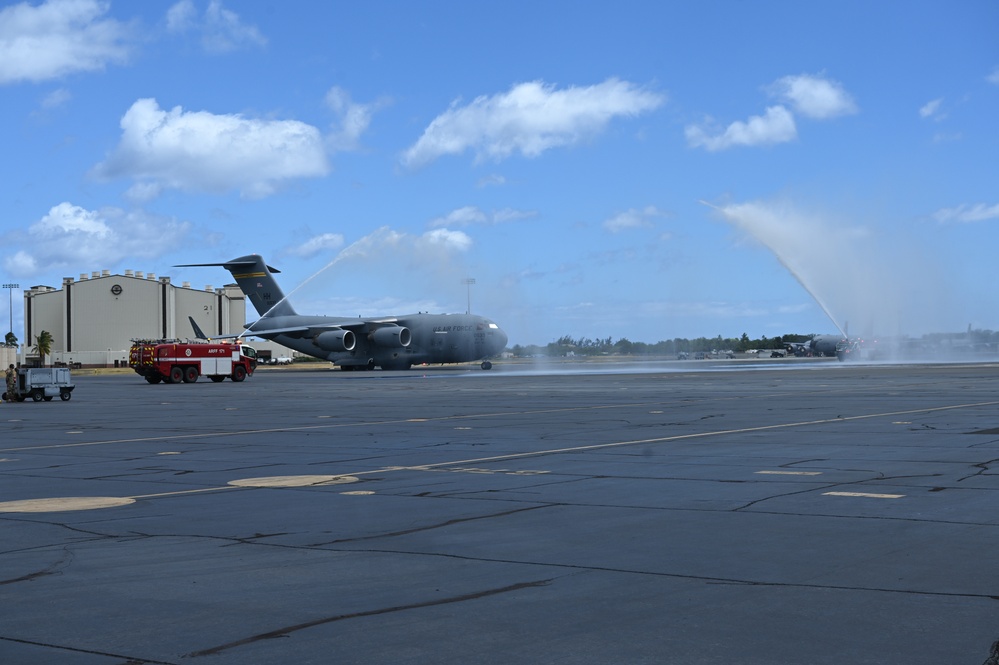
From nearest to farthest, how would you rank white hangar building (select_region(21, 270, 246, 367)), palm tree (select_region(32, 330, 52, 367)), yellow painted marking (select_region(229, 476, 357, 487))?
1. yellow painted marking (select_region(229, 476, 357, 487))
2. palm tree (select_region(32, 330, 52, 367))
3. white hangar building (select_region(21, 270, 246, 367))

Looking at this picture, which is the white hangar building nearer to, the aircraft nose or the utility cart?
the aircraft nose

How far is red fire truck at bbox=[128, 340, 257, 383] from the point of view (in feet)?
209

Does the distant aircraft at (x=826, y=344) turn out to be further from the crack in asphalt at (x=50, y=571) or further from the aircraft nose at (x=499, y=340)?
the crack in asphalt at (x=50, y=571)

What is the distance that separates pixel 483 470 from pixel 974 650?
33.0 ft

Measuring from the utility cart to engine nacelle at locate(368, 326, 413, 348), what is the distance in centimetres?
3805

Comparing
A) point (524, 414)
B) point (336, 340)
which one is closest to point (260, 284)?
point (336, 340)

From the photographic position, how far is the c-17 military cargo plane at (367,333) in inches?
3118

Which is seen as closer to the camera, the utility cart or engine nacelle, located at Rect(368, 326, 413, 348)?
the utility cart

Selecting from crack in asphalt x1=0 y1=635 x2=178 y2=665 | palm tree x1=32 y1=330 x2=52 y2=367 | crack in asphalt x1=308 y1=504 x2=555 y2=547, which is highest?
palm tree x1=32 y1=330 x2=52 y2=367

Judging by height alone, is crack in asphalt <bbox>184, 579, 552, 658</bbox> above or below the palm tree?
below

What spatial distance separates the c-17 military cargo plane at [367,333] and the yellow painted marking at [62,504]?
65507 millimetres

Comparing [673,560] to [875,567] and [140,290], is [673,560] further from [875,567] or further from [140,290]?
[140,290]

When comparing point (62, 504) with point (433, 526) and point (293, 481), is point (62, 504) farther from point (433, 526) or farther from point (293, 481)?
point (433, 526)

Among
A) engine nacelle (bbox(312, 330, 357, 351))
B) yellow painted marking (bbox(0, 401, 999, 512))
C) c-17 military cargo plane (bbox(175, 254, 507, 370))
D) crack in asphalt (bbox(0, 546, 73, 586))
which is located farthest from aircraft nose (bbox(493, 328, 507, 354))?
crack in asphalt (bbox(0, 546, 73, 586))
